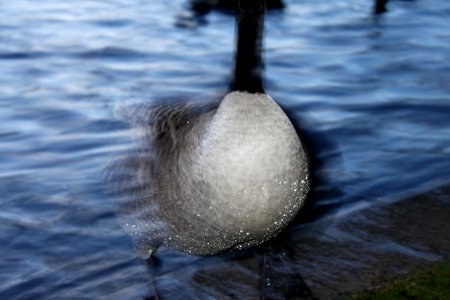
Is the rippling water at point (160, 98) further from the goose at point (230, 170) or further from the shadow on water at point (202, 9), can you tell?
the goose at point (230, 170)

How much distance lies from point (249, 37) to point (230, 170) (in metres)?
0.96

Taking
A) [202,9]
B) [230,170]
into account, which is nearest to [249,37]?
[230,170]

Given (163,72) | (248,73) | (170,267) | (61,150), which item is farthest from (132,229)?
(163,72)

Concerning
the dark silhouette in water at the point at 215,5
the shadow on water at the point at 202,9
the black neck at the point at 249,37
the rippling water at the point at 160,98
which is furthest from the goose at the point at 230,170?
the dark silhouette in water at the point at 215,5

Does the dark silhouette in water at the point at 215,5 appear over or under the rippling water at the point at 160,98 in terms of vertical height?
over

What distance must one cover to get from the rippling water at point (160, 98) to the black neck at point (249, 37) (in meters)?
0.69

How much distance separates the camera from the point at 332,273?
19.3ft

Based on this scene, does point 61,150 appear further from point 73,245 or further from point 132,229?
point 132,229

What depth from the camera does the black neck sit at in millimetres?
5218

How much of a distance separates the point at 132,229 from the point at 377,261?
1741mm

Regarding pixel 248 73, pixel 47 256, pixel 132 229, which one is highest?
pixel 248 73

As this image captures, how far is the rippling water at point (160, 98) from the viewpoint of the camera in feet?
20.8

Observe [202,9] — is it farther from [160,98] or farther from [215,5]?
Result: [160,98]

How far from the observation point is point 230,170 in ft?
15.6
